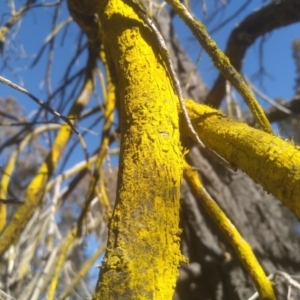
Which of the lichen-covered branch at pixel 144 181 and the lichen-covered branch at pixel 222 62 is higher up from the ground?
the lichen-covered branch at pixel 222 62

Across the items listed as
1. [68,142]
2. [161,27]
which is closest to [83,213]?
[68,142]

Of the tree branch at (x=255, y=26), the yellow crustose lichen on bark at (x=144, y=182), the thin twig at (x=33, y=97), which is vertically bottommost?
the yellow crustose lichen on bark at (x=144, y=182)

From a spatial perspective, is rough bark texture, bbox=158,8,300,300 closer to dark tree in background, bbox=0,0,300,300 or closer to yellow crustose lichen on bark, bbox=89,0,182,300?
dark tree in background, bbox=0,0,300,300

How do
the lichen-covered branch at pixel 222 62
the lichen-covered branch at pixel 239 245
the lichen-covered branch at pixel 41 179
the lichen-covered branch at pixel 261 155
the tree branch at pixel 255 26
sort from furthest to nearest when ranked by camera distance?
the tree branch at pixel 255 26 → the lichen-covered branch at pixel 41 179 → the lichen-covered branch at pixel 239 245 → the lichen-covered branch at pixel 222 62 → the lichen-covered branch at pixel 261 155

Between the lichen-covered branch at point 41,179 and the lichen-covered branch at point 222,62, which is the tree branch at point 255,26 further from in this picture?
the lichen-covered branch at point 222,62

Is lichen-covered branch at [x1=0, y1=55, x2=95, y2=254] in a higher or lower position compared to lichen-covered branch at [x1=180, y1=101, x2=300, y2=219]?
higher

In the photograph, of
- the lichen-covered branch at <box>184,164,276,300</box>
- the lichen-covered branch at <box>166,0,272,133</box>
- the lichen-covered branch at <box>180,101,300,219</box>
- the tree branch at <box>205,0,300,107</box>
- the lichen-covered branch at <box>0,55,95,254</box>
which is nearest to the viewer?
the lichen-covered branch at <box>180,101,300,219</box>

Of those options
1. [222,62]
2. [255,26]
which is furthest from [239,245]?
[255,26]

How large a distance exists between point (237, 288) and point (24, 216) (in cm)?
93

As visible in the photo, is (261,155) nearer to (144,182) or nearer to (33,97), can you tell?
(144,182)

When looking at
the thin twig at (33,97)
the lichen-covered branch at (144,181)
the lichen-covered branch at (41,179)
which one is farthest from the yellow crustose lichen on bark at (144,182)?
the lichen-covered branch at (41,179)

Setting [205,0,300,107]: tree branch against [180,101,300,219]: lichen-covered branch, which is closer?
[180,101,300,219]: lichen-covered branch

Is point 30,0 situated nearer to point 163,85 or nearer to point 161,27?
point 161,27

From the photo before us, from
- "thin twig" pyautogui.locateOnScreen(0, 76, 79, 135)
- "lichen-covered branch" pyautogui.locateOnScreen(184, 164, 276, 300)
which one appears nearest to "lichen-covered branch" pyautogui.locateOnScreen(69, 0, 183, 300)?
"thin twig" pyautogui.locateOnScreen(0, 76, 79, 135)
